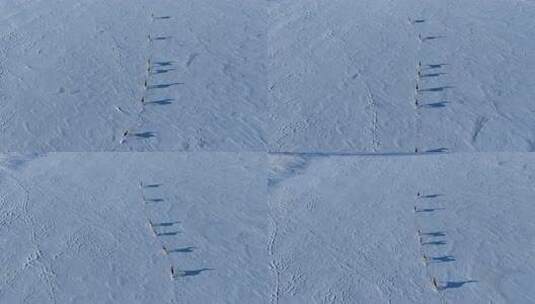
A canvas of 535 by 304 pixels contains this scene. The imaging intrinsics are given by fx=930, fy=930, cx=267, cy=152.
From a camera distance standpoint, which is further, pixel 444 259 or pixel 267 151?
pixel 267 151

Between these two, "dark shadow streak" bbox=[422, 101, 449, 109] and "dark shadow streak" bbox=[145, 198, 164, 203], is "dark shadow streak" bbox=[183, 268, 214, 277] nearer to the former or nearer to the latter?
"dark shadow streak" bbox=[145, 198, 164, 203]

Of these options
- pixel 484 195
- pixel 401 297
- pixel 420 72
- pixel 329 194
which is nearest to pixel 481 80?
pixel 420 72

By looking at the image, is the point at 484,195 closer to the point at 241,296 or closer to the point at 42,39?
the point at 241,296

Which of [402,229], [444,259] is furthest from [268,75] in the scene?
[444,259]

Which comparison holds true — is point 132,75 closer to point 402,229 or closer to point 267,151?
point 267,151

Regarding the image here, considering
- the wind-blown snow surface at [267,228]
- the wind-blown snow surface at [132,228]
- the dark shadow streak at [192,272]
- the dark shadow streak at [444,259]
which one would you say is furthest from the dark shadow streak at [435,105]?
the dark shadow streak at [192,272]
